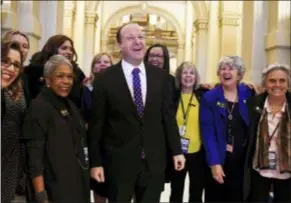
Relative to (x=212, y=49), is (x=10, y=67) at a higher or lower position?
lower

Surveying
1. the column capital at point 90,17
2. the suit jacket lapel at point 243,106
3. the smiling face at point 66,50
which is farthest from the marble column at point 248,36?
the column capital at point 90,17

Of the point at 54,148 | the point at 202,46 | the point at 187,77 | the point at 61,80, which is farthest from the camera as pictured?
the point at 202,46

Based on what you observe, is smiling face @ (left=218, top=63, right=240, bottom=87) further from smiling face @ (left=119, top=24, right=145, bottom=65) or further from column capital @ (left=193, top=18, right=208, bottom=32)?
column capital @ (left=193, top=18, right=208, bottom=32)

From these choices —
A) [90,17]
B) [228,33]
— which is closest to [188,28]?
[90,17]

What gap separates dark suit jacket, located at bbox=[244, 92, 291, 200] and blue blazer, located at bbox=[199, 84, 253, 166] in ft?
0.56

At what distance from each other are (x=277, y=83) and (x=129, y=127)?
1415mm

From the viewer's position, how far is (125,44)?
4074 mm

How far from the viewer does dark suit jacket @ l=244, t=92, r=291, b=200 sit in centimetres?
464

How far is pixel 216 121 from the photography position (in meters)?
4.89

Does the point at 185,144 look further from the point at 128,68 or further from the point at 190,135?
the point at 128,68

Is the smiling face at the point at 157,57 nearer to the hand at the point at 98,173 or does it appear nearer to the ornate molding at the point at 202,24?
the hand at the point at 98,173

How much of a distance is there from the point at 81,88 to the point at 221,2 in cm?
1246

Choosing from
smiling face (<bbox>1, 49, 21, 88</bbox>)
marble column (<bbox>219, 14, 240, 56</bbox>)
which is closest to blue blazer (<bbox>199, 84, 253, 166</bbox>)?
smiling face (<bbox>1, 49, 21, 88</bbox>)

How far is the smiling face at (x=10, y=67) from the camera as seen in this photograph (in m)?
3.46
